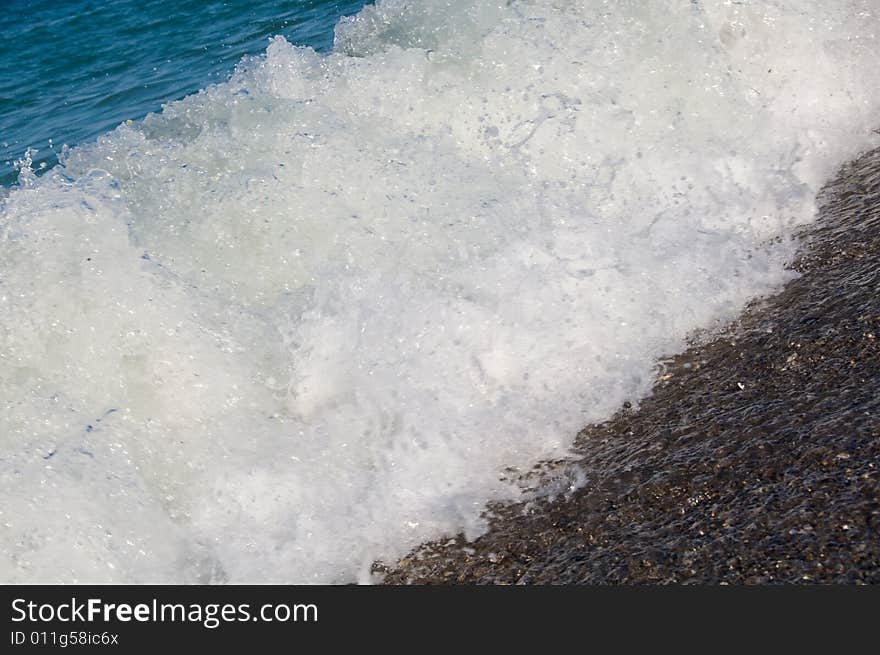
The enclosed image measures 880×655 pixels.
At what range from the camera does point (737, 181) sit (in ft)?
18.2

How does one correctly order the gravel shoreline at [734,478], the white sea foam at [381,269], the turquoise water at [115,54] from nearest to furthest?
the gravel shoreline at [734,478] < the white sea foam at [381,269] < the turquoise water at [115,54]

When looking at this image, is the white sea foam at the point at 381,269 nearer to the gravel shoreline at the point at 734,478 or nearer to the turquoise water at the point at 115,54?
the gravel shoreline at the point at 734,478

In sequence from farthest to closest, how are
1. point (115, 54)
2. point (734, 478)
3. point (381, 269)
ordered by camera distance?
point (115, 54), point (381, 269), point (734, 478)

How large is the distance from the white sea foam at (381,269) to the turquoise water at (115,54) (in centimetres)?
230

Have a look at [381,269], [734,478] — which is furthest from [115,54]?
[734,478]

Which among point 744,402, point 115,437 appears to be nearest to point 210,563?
point 115,437

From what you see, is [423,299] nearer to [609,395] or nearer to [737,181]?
[609,395]

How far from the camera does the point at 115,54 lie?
32.0 ft

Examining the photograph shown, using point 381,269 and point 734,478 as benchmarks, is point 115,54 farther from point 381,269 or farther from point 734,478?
point 734,478

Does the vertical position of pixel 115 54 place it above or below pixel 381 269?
above

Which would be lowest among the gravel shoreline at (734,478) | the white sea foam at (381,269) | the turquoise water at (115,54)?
the gravel shoreline at (734,478)

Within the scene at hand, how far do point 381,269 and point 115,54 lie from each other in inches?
240

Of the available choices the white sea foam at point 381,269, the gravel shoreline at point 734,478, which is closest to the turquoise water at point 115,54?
the white sea foam at point 381,269

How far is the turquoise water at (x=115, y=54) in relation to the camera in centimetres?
816
